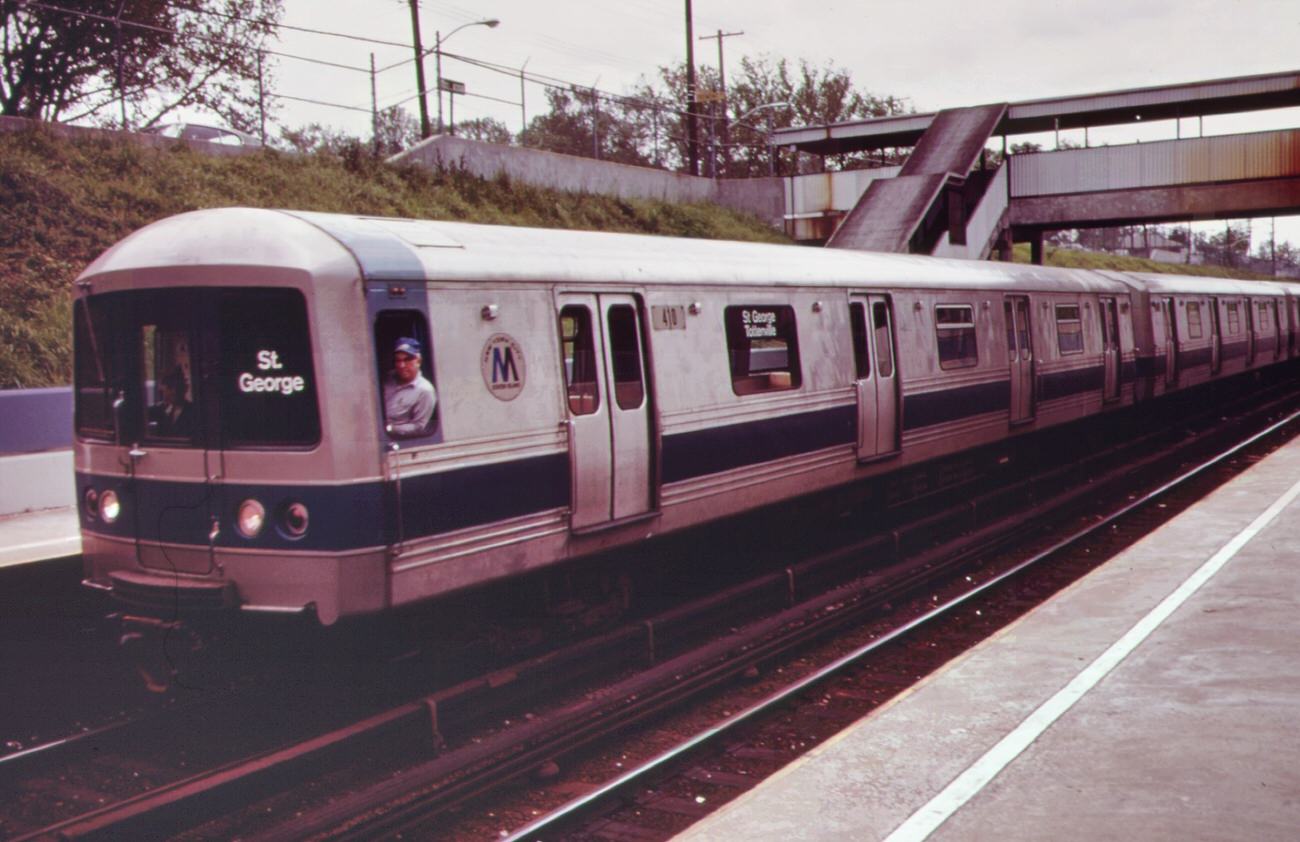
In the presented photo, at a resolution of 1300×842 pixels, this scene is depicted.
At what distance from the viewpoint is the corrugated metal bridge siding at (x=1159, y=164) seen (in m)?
26.4

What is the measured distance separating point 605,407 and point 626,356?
49cm

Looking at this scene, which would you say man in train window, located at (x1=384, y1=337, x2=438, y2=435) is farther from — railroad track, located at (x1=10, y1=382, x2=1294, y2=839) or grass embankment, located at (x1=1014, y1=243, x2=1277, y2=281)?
grass embankment, located at (x1=1014, y1=243, x2=1277, y2=281)

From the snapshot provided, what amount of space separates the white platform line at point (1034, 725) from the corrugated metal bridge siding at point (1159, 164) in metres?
19.3

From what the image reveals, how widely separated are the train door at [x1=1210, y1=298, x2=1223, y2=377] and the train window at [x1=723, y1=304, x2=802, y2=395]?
17.8m

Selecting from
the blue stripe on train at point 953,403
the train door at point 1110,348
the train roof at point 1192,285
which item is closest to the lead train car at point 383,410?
the blue stripe on train at point 953,403

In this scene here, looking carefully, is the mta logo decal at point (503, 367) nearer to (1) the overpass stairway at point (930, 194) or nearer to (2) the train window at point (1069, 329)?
(2) the train window at point (1069, 329)

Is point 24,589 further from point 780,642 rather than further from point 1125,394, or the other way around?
point 1125,394

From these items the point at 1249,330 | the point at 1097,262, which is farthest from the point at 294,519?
the point at 1097,262

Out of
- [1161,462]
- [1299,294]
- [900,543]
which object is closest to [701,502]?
[900,543]

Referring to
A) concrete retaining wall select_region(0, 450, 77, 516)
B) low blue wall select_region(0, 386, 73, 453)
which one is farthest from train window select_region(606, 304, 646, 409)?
concrete retaining wall select_region(0, 450, 77, 516)

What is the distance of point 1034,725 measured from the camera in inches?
249

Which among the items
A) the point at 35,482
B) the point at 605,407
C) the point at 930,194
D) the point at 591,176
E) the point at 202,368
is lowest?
the point at 35,482

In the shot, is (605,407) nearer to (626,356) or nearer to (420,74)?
(626,356)

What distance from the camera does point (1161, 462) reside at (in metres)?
18.4
